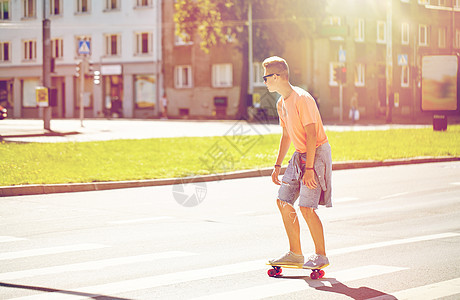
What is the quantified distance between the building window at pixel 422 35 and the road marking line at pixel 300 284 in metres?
60.9

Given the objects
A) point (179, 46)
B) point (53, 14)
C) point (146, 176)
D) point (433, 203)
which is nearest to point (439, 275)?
point (433, 203)

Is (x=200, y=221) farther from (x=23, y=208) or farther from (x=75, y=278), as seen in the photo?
(x=75, y=278)

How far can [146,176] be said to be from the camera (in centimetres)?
1648

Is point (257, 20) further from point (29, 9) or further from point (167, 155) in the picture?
point (167, 155)

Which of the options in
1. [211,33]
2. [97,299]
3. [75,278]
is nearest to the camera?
[97,299]

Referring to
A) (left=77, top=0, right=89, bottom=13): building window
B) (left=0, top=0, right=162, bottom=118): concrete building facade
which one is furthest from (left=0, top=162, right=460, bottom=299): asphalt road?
(left=77, top=0, right=89, bottom=13): building window

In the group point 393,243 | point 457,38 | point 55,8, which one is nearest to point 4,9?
point 55,8

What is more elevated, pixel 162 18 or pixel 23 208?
pixel 162 18

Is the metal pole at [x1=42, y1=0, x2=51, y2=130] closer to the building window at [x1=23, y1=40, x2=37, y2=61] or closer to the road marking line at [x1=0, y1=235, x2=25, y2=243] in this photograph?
the road marking line at [x1=0, y1=235, x2=25, y2=243]

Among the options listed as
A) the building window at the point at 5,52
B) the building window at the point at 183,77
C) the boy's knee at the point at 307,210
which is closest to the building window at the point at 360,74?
the building window at the point at 183,77

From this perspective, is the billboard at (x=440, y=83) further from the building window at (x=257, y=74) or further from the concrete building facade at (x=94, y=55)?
the concrete building facade at (x=94, y=55)

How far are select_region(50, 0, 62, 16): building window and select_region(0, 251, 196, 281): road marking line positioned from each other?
5802cm

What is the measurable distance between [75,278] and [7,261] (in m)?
1.13

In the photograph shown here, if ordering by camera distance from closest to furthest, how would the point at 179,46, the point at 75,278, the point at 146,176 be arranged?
the point at 75,278, the point at 146,176, the point at 179,46
